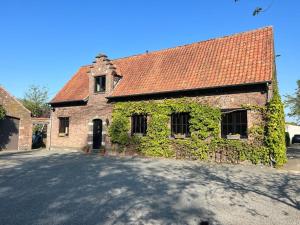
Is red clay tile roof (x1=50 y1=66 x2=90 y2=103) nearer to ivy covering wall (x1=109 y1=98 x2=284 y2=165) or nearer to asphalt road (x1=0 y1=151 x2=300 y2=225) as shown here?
ivy covering wall (x1=109 y1=98 x2=284 y2=165)

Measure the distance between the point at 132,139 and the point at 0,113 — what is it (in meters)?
9.59

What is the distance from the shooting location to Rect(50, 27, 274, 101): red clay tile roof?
49.2 ft

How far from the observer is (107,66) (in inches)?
790

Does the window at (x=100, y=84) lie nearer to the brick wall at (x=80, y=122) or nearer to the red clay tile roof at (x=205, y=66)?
the brick wall at (x=80, y=122)

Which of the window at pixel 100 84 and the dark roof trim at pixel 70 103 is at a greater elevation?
the window at pixel 100 84

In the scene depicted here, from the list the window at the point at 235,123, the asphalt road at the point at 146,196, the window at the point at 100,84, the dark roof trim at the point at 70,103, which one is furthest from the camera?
the dark roof trim at the point at 70,103

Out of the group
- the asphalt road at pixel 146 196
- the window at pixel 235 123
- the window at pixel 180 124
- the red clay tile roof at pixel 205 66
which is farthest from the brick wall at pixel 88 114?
the asphalt road at pixel 146 196

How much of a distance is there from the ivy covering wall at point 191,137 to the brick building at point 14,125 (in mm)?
8506

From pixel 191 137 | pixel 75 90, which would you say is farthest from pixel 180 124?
pixel 75 90

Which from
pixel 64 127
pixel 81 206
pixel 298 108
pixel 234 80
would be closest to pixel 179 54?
pixel 234 80

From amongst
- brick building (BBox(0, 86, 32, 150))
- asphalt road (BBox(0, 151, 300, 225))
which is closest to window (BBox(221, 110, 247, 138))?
asphalt road (BBox(0, 151, 300, 225))

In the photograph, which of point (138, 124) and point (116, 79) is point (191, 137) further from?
point (116, 79)

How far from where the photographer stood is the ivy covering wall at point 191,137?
13.9 m

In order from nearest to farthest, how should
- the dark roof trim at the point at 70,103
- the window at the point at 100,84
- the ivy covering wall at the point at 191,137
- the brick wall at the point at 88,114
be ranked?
the ivy covering wall at the point at 191,137, the brick wall at the point at 88,114, the window at the point at 100,84, the dark roof trim at the point at 70,103
